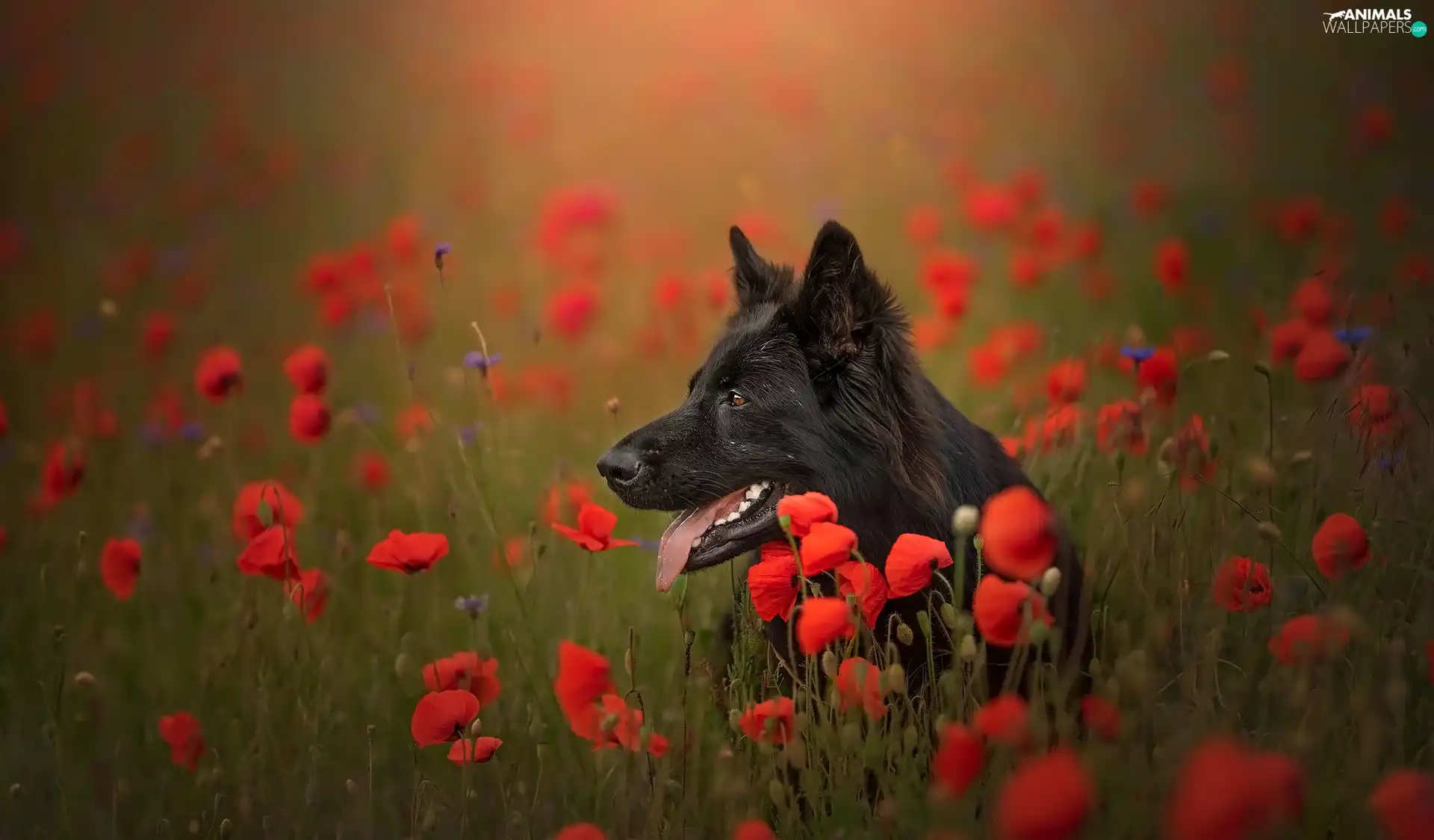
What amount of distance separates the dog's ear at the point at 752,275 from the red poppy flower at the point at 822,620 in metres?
1.02

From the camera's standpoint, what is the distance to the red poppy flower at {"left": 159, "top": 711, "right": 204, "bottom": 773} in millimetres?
1871

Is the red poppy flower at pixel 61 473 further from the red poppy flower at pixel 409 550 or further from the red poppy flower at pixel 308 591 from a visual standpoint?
the red poppy flower at pixel 409 550

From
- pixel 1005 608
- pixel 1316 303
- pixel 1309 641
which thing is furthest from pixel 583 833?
pixel 1316 303

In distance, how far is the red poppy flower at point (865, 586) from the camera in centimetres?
152

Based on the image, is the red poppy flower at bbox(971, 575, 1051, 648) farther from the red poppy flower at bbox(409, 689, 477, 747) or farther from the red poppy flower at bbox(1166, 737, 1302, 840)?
the red poppy flower at bbox(409, 689, 477, 747)

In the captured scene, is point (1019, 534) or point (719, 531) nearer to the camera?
point (1019, 534)

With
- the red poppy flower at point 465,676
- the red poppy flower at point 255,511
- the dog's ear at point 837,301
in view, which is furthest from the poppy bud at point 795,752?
the red poppy flower at point 255,511

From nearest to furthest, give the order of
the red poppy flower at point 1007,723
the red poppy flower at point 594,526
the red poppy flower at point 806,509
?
1. the red poppy flower at point 1007,723
2. the red poppy flower at point 806,509
3. the red poppy flower at point 594,526

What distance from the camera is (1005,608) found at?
1.34 meters

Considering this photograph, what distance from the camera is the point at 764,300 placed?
2.30 meters

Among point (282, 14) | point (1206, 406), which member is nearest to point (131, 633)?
point (282, 14)

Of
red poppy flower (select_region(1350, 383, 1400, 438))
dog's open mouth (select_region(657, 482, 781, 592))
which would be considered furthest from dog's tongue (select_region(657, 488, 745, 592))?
red poppy flower (select_region(1350, 383, 1400, 438))

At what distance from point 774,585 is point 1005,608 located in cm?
43

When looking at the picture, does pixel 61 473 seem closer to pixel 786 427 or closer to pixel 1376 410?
pixel 786 427
